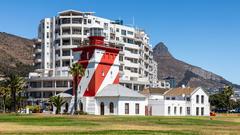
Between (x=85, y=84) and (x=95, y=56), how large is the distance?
686 centimetres

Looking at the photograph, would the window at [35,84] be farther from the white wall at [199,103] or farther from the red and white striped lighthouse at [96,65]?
the white wall at [199,103]

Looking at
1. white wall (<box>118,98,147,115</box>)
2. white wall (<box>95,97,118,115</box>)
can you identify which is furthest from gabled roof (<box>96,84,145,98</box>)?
white wall (<box>118,98,147,115</box>)

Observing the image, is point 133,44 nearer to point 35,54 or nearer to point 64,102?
point 35,54

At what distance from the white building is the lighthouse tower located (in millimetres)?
12360

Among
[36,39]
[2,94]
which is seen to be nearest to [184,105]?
[2,94]

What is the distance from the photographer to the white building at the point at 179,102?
117938mm

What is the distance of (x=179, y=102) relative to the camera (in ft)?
399

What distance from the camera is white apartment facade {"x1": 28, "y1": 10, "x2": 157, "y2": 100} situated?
148875 mm

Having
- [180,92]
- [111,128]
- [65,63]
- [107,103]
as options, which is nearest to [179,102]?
[180,92]

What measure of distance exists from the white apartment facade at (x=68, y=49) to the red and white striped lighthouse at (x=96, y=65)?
88.2ft

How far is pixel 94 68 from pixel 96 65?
32.0 inches

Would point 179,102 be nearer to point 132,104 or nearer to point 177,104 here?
point 177,104

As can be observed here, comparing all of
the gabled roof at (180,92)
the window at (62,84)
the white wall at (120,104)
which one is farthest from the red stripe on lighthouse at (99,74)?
the window at (62,84)

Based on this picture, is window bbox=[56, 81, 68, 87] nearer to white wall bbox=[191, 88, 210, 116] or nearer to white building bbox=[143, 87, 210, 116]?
white building bbox=[143, 87, 210, 116]
